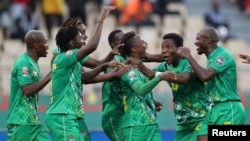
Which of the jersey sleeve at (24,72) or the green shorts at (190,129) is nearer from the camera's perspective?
the jersey sleeve at (24,72)

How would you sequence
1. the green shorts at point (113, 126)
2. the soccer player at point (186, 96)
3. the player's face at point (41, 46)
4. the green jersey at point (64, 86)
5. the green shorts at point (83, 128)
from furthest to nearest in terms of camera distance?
the green shorts at point (113, 126), the soccer player at point (186, 96), the player's face at point (41, 46), the green shorts at point (83, 128), the green jersey at point (64, 86)

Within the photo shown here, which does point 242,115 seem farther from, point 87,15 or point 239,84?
point 87,15

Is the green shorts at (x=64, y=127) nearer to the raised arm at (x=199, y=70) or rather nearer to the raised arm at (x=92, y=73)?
the raised arm at (x=92, y=73)

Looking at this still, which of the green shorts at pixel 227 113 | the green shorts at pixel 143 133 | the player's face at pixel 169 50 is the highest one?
the player's face at pixel 169 50

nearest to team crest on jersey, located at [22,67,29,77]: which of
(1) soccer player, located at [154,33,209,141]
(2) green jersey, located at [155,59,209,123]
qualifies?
(1) soccer player, located at [154,33,209,141]

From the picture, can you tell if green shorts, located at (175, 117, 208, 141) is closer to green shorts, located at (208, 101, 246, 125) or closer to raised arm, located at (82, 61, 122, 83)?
green shorts, located at (208, 101, 246, 125)

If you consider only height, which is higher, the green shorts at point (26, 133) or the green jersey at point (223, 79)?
the green jersey at point (223, 79)

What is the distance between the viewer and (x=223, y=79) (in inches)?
527

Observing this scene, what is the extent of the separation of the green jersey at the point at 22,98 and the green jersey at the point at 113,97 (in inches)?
48.5

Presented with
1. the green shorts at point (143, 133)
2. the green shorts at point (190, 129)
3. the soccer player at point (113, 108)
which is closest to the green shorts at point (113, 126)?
the soccer player at point (113, 108)

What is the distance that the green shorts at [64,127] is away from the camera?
42.1ft

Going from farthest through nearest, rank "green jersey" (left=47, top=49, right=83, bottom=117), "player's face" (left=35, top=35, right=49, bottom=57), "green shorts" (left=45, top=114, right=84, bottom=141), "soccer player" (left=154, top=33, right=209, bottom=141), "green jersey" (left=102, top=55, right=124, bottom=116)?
"green jersey" (left=102, top=55, right=124, bottom=116)
"soccer player" (left=154, top=33, right=209, bottom=141)
"player's face" (left=35, top=35, right=49, bottom=57)
"green jersey" (left=47, top=49, right=83, bottom=117)
"green shorts" (left=45, top=114, right=84, bottom=141)

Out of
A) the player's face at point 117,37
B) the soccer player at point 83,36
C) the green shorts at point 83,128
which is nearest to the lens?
the green shorts at point 83,128

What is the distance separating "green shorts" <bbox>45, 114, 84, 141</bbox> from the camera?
42.1 ft
